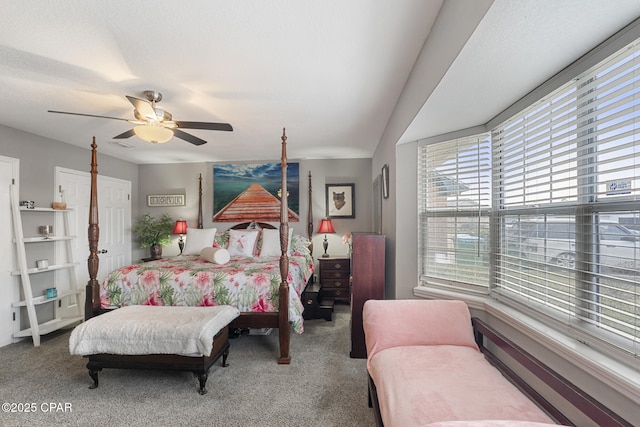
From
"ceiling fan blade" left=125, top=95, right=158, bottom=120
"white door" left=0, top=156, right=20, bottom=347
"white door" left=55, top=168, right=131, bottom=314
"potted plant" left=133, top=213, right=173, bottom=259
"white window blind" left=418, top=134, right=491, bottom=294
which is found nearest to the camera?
"ceiling fan blade" left=125, top=95, right=158, bottom=120

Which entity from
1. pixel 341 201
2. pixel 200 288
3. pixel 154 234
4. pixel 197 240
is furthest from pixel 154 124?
pixel 341 201

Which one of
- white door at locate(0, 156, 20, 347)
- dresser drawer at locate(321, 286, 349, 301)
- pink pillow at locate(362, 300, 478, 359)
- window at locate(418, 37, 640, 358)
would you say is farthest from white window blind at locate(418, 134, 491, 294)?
white door at locate(0, 156, 20, 347)

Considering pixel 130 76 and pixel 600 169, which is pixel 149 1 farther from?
pixel 600 169

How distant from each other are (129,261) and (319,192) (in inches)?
140

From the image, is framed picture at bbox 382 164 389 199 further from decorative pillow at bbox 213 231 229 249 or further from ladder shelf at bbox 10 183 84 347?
ladder shelf at bbox 10 183 84 347

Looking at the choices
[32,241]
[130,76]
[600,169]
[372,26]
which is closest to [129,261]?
[32,241]

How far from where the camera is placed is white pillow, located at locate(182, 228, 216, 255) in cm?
420

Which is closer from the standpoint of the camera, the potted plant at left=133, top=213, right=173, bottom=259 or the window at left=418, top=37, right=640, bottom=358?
the window at left=418, top=37, right=640, bottom=358

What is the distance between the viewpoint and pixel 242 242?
4.17m

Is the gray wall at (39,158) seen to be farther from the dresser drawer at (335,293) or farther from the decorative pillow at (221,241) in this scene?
the dresser drawer at (335,293)

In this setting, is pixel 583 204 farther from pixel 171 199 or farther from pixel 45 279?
pixel 171 199

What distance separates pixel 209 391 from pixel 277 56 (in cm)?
251

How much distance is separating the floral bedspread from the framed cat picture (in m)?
2.07

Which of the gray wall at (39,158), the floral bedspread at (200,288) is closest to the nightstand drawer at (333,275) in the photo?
the floral bedspread at (200,288)
